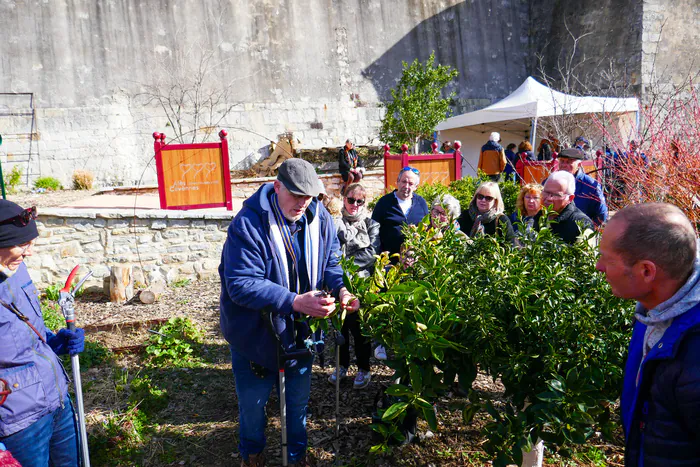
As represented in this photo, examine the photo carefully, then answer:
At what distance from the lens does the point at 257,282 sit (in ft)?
8.17

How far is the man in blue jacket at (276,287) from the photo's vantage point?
2486 millimetres

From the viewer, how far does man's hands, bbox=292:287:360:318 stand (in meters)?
2.34

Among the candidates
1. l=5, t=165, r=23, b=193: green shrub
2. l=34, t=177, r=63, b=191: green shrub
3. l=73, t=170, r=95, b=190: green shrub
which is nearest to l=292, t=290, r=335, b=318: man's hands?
l=73, t=170, r=95, b=190: green shrub

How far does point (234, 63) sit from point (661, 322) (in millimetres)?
16442

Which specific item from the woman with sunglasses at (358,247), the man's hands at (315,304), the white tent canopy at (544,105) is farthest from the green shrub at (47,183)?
the man's hands at (315,304)

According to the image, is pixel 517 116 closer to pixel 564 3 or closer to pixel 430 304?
pixel 564 3

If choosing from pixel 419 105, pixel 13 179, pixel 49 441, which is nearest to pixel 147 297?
pixel 49 441

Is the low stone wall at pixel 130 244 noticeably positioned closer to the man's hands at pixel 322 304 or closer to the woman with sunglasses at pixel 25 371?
the woman with sunglasses at pixel 25 371

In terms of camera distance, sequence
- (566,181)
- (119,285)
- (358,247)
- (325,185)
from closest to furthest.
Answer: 1. (566,181)
2. (358,247)
3. (119,285)
4. (325,185)

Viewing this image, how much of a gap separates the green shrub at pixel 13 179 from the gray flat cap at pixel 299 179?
43.3 feet

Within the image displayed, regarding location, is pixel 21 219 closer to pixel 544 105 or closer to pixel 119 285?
pixel 119 285

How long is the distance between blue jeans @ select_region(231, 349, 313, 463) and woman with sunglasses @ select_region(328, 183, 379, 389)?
1.07 metres

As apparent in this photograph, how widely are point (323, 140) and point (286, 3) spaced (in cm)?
476

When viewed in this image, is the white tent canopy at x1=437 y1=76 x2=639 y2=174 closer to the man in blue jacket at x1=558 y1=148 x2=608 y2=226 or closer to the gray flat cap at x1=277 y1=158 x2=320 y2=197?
the man in blue jacket at x1=558 y1=148 x2=608 y2=226
